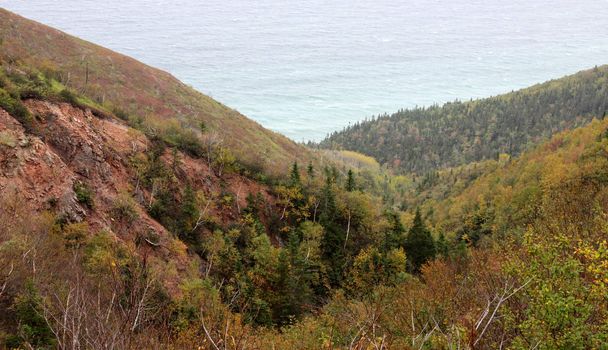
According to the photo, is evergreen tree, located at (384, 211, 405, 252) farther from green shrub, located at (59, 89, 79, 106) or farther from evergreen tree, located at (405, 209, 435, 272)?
green shrub, located at (59, 89, 79, 106)

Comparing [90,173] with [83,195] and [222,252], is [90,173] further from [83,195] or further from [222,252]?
[222,252]

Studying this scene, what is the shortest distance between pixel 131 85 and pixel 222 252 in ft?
171

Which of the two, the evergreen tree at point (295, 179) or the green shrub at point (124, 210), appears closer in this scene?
the green shrub at point (124, 210)

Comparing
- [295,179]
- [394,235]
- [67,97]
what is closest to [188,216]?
[67,97]

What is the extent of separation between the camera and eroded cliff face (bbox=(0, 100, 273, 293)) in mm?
36250

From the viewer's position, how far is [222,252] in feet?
147

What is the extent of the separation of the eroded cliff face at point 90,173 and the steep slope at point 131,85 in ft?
64.4

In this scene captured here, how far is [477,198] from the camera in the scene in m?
122

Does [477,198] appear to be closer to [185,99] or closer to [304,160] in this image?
[304,160]

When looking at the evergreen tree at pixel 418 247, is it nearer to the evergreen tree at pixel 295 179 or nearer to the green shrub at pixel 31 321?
the evergreen tree at pixel 295 179

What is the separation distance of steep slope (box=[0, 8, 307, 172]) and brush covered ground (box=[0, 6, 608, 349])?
3.42ft

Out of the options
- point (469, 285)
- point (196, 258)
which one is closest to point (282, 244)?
point (196, 258)

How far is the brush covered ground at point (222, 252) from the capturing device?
56.3ft

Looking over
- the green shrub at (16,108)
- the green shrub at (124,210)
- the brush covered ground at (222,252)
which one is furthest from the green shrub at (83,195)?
the green shrub at (16,108)
